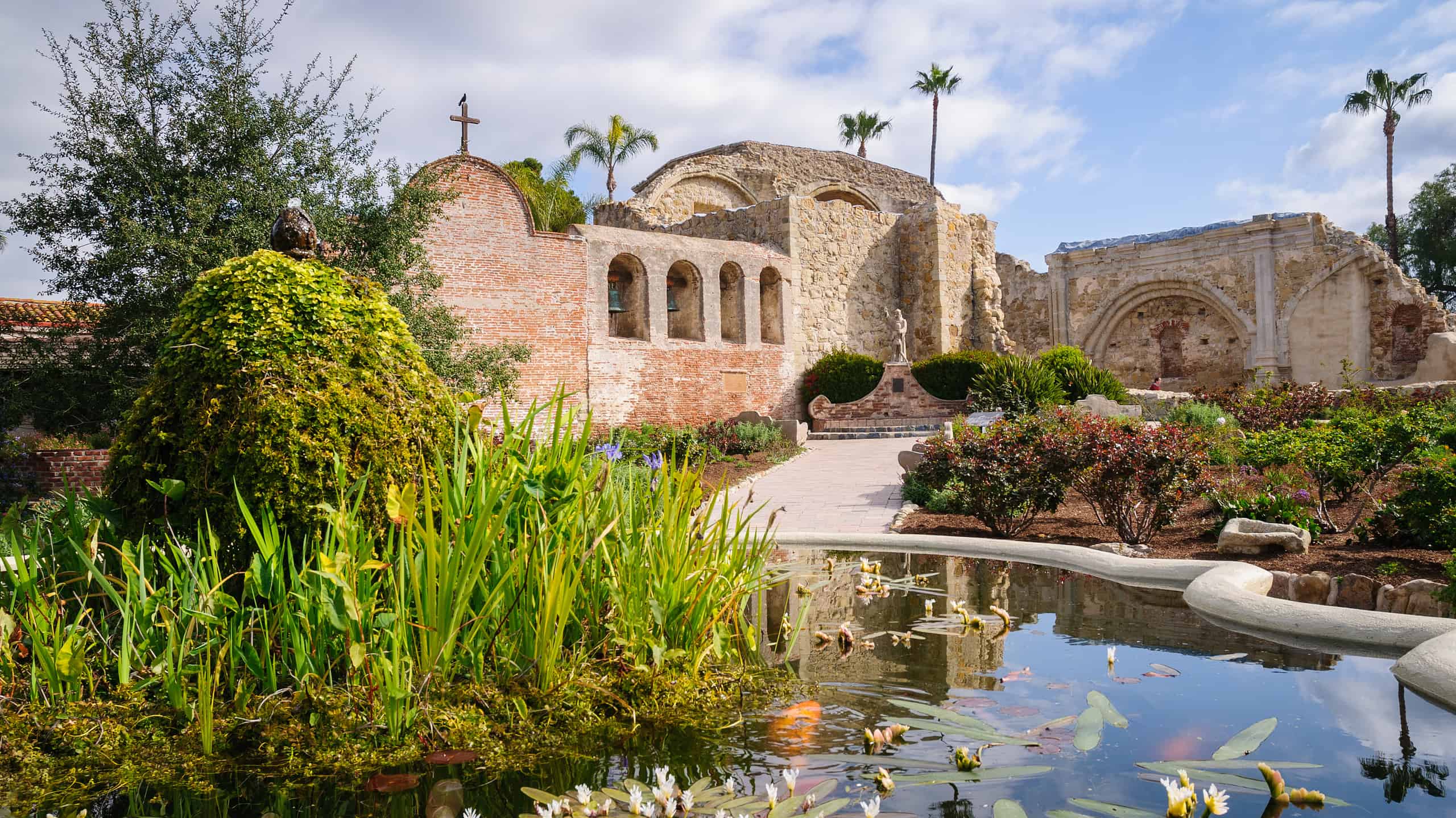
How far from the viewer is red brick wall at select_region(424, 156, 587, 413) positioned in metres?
16.2

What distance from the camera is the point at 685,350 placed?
19.5 metres

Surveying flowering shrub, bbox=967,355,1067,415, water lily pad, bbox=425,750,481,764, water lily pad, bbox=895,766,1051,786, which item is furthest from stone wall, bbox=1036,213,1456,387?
water lily pad, bbox=425,750,481,764

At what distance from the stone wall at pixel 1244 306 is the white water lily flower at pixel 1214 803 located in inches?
931

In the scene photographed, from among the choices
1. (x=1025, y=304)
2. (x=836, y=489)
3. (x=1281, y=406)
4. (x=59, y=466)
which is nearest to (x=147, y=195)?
(x=59, y=466)

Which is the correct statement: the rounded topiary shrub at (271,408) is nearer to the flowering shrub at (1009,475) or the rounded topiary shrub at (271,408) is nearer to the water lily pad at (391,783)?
the water lily pad at (391,783)

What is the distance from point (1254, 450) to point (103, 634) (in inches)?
323

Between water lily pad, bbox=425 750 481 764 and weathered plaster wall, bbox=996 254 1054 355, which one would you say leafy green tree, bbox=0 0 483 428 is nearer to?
water lily pad, bbox=425 750 481 764

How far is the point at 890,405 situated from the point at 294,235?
1743 cm

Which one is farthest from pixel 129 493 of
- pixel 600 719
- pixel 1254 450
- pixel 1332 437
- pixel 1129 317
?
pixel 1129 317

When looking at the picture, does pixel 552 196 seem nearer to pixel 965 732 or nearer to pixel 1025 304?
pixel 1025 304

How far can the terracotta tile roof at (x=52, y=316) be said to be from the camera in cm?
1157

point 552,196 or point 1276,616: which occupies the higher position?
point 552,196

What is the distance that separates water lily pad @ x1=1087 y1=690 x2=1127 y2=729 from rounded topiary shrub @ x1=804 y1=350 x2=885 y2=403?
58.7 feet

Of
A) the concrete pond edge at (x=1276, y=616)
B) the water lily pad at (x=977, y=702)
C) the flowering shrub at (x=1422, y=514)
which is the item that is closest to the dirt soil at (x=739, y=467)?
the concrete pond edge at (x=1276, y=616)
